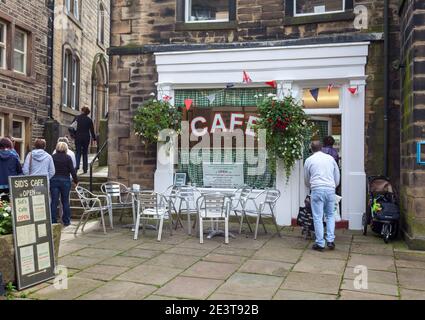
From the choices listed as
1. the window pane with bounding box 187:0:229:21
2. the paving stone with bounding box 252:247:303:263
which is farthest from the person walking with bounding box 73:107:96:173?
the paving stone with bounding box 252:247:303:263

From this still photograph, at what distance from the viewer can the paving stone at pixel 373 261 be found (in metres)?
5.77

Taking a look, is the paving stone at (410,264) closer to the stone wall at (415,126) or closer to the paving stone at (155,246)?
the stone wall at (415,126)

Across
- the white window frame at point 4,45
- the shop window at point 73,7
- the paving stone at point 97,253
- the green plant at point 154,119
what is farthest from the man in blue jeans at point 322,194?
the shop window at point 73,7

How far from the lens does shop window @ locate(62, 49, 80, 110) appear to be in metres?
16.8

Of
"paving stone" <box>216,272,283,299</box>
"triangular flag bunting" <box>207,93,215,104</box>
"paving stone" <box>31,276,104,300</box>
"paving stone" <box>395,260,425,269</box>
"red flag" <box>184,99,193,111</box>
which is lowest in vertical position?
"paving stone" <box>395,260,425,269</box>

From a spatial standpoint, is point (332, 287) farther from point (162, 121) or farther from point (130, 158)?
point (130, 158)

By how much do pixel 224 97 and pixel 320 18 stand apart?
2446 mm

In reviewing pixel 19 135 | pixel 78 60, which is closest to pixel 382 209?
pixel 19 135

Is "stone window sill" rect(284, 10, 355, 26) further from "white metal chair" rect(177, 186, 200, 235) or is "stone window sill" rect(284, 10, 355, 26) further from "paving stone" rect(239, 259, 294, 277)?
"paving stone" rect(239, 259, 294, 277)

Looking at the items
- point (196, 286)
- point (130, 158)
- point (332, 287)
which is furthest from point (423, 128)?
point (130, 158)

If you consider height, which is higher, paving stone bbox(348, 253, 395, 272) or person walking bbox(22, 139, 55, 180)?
person walking bbox(22, 139, 55, 180)

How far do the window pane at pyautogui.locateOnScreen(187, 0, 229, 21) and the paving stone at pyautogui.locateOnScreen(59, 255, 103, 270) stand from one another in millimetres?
5832

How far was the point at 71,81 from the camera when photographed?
685 inches

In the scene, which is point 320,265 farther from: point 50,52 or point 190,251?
point 50,52
